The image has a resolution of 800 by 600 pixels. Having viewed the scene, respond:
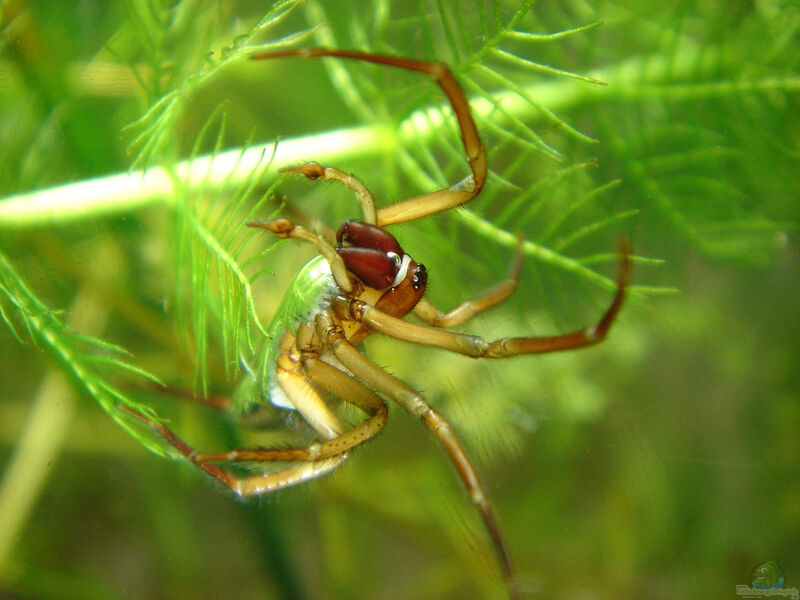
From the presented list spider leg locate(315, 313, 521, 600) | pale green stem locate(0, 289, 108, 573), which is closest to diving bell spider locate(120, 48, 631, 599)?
spider leg locate(315, 313, 521, 600)

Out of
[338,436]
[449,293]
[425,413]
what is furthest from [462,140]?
[449,293]

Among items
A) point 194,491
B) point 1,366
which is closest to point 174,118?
point 1,366

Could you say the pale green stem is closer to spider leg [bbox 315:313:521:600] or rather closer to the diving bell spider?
the diving bell spider

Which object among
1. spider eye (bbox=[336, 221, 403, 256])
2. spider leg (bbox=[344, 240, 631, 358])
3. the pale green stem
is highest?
spider eye (bbox=[336, 221, 403, 256])

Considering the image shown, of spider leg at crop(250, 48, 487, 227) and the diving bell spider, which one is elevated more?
spider leg at crop(250, 48, 487, 227)

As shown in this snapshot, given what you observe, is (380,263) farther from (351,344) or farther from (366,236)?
(351,344)

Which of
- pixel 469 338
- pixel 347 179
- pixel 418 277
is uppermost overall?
pixel 347 179
